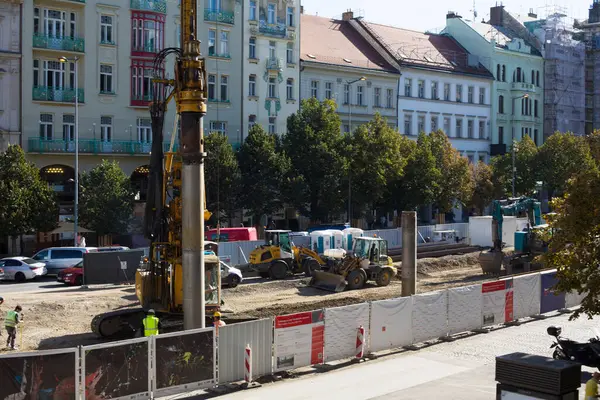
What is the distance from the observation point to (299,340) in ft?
74.8

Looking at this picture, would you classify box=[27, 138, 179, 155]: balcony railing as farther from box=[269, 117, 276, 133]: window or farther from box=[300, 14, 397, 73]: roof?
box=[300, 14, 397, 73]: roof

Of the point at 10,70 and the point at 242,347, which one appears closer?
the point at 242,347

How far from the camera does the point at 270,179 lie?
5488 cm

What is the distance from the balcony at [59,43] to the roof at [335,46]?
18039mm

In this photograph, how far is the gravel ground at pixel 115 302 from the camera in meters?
28.1

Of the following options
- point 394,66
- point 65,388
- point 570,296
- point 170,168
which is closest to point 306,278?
point 570,296

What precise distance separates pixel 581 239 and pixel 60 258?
3086 cm

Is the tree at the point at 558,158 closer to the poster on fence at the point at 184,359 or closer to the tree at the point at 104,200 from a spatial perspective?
the tree at the point at 104,200

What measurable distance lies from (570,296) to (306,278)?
12.6 meters

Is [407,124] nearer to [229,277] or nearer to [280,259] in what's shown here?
[280,259]

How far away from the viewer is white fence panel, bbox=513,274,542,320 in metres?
30.8

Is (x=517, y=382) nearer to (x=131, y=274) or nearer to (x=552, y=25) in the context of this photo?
(x=131, y=274)

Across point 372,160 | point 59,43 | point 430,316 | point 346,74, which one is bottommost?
point 430,316

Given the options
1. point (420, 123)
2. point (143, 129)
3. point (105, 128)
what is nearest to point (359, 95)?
point (420, 123)
